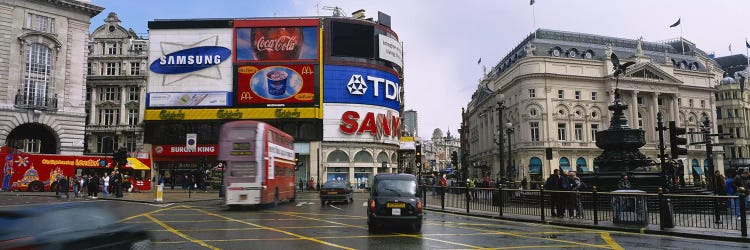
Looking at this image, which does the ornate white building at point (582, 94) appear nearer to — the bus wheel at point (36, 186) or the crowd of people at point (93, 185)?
the crowd of people at point (93, 185)

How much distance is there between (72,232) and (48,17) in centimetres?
4593

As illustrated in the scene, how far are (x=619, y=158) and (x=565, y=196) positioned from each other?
7113mm

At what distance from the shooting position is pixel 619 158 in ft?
78.4

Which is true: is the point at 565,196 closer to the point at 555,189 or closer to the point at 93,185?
the point at 555,189

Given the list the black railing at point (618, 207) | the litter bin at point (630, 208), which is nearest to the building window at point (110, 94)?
the black railing at point (618, 207)

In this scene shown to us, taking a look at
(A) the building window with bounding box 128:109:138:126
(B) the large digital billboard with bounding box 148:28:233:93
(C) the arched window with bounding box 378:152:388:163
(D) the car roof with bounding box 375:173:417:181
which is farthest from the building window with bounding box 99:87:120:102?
(D) the car roof with bounding box 375:173:417:181

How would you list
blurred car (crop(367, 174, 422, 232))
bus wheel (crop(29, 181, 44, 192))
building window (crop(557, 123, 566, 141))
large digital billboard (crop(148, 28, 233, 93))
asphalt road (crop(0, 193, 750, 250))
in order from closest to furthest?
asphalt road (crop(0, 193, 750, 250))
blurred car (crop(367, 174, 422, 232))
bus wheel (crop(29, 181, 44, 192))
large digital billboard (crop(148, 28, 233, 93))
building window (crop(557, 123, 566, 141))

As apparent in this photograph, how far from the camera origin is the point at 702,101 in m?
82.1

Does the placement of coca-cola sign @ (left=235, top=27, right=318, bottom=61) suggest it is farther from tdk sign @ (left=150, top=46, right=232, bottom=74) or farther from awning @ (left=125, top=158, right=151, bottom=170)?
awning @ (left=125, top=158, right=151, bottom=170)

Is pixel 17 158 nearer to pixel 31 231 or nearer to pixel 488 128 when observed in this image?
pixel 31 231

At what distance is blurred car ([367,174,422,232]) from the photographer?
1426 cm

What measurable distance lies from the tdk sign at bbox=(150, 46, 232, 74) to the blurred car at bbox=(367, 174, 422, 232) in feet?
171

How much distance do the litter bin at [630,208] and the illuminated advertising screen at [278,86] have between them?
48.3m

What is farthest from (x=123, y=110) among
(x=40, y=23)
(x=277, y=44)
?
(x=277, y=44)
